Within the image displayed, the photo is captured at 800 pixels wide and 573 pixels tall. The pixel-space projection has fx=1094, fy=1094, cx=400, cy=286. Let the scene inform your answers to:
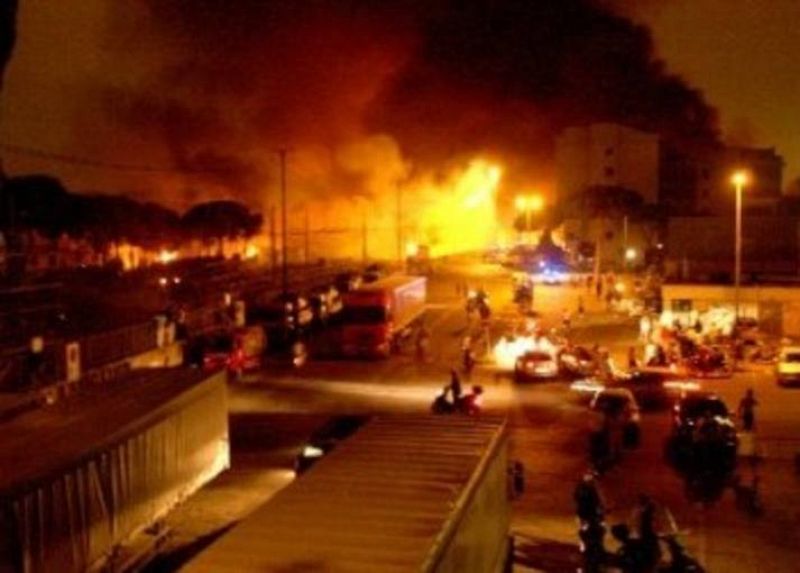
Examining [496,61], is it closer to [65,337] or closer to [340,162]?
[340,162]

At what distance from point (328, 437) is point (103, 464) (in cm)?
624

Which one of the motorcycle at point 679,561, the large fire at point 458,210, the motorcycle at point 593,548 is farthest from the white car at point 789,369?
the large fire at point 458,210

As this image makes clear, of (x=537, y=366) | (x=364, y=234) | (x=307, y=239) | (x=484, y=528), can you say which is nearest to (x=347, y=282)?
(x=364, y=234)

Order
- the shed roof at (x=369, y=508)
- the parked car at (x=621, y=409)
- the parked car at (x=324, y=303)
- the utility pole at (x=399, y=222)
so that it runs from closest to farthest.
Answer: the shed roof at (x=369, y=508) → the parked car at (x=621, y=409) → the parked car at (x=324, y=303) → the utility pole at (x=399, y=222)

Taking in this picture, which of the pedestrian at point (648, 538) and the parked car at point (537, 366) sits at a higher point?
the parked car at point (537, 366)

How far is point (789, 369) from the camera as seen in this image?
27766mm

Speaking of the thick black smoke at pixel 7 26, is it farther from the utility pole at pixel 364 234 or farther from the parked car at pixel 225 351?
the utility pole at pixel 364 234

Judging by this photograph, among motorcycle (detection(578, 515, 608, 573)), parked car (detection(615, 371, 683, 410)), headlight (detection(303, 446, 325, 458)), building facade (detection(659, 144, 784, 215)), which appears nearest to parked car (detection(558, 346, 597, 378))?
parked car (detection(615, 371, 683, 410))

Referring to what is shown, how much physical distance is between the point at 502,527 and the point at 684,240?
129 ft

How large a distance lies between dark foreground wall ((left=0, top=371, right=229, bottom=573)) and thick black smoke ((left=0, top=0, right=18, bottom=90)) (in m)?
23.1

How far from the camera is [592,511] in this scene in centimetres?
1335

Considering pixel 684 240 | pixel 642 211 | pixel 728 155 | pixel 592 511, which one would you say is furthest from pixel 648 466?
pixel 728 155

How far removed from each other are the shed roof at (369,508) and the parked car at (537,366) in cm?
1633

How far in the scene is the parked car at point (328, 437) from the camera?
16.9 meters
